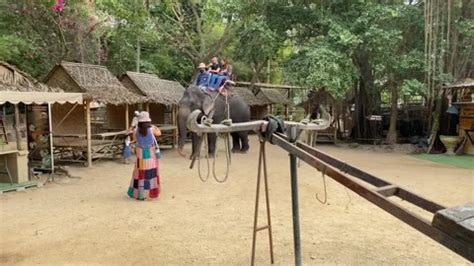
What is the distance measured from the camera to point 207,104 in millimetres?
10062

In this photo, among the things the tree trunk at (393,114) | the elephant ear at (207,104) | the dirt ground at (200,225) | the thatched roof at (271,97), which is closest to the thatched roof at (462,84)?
the tree trunk at (393,114)

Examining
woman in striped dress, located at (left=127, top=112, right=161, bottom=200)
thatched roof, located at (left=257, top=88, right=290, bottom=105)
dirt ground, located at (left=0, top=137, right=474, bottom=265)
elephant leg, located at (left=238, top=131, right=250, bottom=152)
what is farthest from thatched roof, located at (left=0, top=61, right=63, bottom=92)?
thatched roof, located at (left=257, top=88, right=290, bottom=105)

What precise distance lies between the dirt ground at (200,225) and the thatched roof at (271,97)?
34.8 feet

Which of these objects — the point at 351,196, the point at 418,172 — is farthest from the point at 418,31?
the point at 351,196

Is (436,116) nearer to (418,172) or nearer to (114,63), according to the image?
(418,172)

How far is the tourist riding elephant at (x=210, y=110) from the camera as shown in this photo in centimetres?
962

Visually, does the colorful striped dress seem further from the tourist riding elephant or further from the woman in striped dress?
the tourist riding elephant

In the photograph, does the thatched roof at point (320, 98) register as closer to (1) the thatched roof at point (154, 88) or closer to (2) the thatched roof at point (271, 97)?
(2) the thatched roof at point (271, 97)

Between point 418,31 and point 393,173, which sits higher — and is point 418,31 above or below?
above

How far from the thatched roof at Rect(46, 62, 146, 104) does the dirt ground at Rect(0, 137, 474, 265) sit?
2.21 m

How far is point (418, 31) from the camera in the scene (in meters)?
12.3

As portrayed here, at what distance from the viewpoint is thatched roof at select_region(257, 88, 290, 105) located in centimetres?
1878

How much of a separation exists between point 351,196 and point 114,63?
1277 centimetres

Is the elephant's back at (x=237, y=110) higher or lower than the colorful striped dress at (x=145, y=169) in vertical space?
higher
